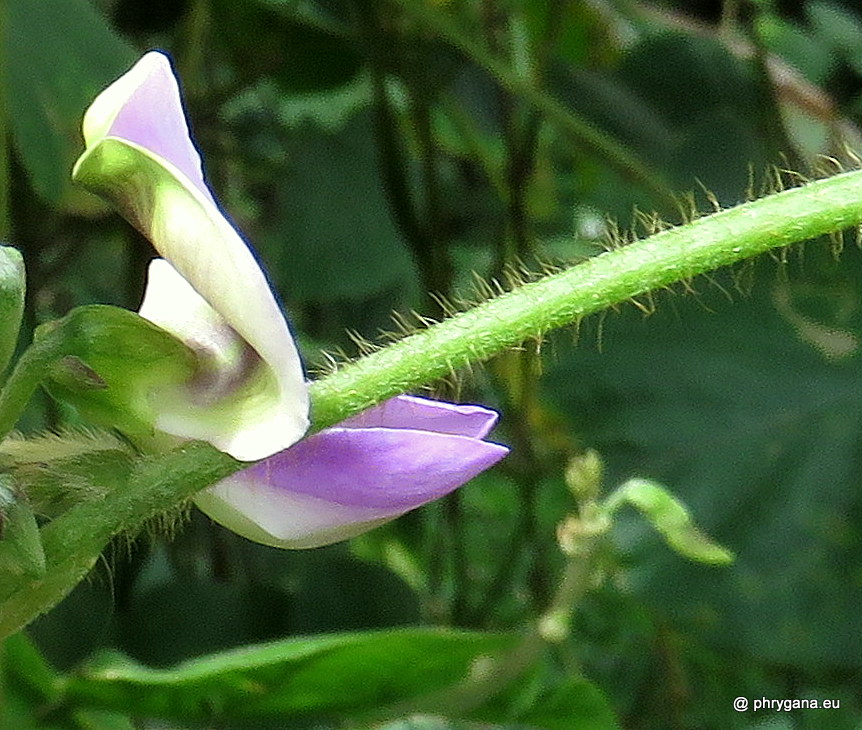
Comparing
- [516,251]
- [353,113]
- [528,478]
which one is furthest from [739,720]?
[353,113]

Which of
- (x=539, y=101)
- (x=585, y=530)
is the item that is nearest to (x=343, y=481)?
(x=585, y=530)

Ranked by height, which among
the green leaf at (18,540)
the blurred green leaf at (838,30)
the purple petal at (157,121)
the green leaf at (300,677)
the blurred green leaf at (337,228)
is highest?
the purple petal at (157,121)

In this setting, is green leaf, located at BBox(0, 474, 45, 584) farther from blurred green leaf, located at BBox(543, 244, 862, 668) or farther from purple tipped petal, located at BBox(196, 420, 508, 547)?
blurred green leaf, located at BBox(543, 244, 862, 668)

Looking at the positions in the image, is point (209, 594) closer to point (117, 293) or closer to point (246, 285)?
point (117, 293)

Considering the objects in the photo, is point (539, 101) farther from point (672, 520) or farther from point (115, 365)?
point (115, 365)

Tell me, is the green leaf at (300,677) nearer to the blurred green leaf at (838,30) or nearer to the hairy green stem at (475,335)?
the hairy green stem at (475,335)

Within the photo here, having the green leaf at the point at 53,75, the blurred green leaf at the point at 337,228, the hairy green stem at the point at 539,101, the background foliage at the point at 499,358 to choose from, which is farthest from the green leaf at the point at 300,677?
the blurred green leaf at the point at 337,228
